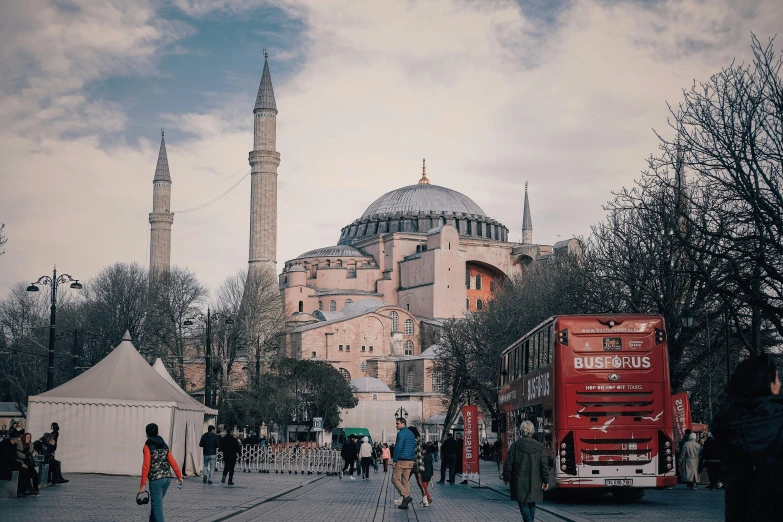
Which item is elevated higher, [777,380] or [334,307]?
[334,307]

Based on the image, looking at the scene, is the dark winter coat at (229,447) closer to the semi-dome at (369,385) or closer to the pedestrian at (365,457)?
the pedestrian at (365,457)

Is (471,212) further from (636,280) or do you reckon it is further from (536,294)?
(636,280)

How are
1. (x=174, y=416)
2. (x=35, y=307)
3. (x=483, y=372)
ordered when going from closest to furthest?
(x=174, y=416), (x=483, y=372), (x=35, y=307)

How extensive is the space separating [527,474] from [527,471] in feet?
0.10

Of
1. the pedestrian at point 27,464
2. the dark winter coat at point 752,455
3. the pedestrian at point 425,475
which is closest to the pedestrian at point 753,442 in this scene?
the dark winter coat at point 752,455

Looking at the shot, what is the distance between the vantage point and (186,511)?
14.2 m

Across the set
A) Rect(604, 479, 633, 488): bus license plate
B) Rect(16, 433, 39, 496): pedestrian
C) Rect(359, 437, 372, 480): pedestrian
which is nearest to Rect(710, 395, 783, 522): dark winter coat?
Rect(604, 479, 633, 488): bus license plate

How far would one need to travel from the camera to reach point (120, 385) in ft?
79.2

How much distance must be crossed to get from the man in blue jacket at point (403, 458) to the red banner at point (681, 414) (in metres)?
9.62

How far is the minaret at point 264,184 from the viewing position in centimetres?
7831

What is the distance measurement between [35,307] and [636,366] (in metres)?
58.2

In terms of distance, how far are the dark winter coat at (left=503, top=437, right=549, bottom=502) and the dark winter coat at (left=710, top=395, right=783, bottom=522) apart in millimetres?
5149

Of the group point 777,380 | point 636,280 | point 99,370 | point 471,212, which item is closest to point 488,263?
point 471,212

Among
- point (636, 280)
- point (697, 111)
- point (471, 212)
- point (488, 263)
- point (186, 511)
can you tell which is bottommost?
point (186, 511)
